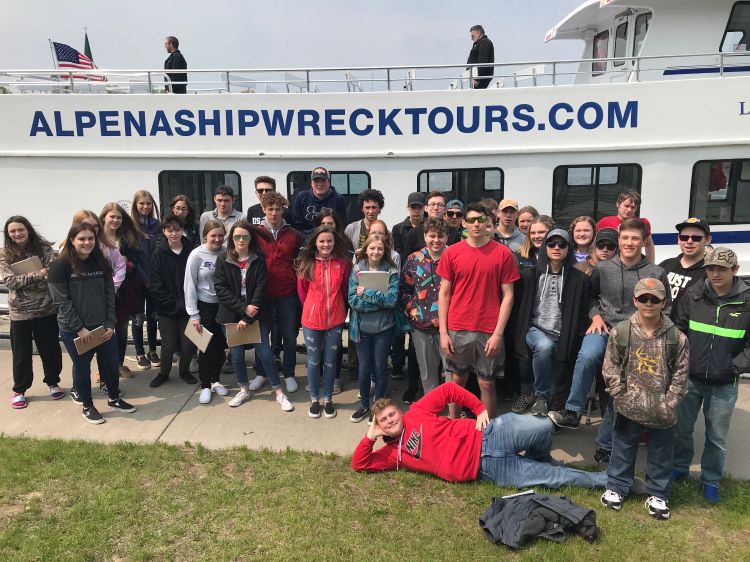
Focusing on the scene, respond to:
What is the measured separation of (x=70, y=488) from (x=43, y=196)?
5.03 meters

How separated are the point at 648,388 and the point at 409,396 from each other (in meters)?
2.41

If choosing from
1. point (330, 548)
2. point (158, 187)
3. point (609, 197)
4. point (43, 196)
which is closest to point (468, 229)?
point (330, 548)

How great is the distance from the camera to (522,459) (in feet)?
12.3

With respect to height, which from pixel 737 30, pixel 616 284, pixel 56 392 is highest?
pixel 737 30

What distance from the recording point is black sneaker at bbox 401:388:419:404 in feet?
17.0

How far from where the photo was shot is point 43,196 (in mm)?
7301

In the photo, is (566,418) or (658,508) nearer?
(658,508)

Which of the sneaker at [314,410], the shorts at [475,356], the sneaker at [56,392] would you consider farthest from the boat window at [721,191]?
the sneaker at [56,392]

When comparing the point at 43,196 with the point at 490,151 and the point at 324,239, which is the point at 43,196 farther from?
the point at 490,151

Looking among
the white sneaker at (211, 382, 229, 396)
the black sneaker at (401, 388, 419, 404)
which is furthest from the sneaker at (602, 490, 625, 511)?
the white sneaker at (211, 382, 229, 396)

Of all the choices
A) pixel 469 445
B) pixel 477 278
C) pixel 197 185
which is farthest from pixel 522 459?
pixel 197 185

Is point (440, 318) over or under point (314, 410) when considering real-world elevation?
over

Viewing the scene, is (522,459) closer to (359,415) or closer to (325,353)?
(359,415)

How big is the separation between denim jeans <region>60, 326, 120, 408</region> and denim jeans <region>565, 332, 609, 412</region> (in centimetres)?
395
